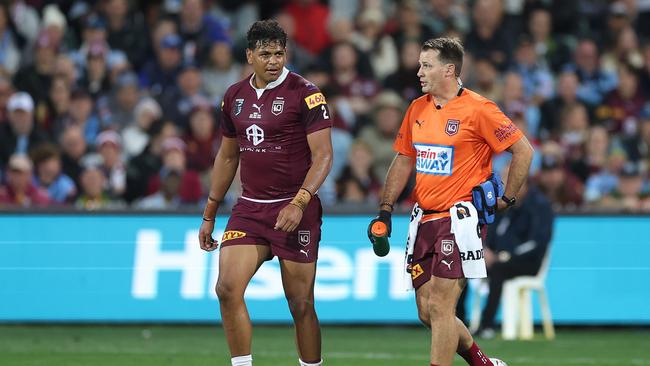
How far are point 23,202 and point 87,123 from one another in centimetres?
225

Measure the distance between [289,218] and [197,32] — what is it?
10492 mm

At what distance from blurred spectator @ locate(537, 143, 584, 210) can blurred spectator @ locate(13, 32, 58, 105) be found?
21.6 feet

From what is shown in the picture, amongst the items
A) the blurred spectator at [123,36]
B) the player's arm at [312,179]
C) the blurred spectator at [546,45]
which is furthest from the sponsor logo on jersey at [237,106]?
the blurred spectator at [546,45]

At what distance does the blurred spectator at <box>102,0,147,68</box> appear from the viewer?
63.5 feet

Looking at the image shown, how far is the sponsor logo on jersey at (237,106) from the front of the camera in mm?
9773

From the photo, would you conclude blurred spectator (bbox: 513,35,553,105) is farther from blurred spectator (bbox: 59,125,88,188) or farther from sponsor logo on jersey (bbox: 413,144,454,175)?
sponsor logo on jersey (bbox: 413,144,454,175)

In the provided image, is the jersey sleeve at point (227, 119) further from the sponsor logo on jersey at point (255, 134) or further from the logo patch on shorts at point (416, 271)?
the logo patch on shorts at point (416, 271)

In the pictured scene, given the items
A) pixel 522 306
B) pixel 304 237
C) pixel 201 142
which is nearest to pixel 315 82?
pixel 201 142

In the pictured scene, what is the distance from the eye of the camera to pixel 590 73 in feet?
66.1

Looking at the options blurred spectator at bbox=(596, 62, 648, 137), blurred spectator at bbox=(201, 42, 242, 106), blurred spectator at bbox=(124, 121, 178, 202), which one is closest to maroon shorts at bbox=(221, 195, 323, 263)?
blurred spectator at bbox=(124, 121, 178, 202)

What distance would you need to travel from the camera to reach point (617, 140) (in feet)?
62.1

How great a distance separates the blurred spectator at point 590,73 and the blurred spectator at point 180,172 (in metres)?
6.09

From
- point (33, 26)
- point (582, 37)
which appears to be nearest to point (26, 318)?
point (33, 26)

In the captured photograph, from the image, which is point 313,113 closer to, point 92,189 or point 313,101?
point 313,101
